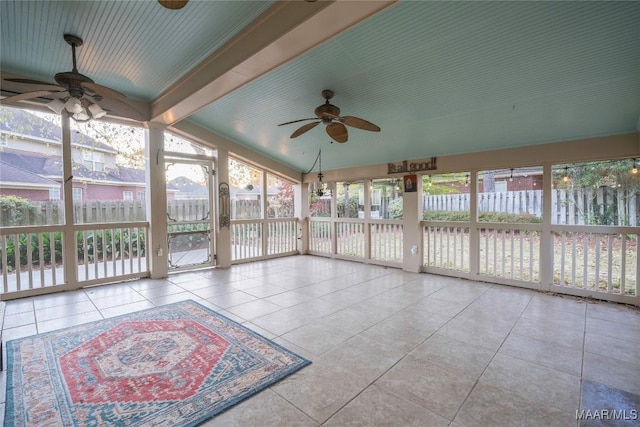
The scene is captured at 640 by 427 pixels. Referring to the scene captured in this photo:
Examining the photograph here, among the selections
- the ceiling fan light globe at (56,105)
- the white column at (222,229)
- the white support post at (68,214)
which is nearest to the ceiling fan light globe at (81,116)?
the ceiling fan light globe at (56,105)

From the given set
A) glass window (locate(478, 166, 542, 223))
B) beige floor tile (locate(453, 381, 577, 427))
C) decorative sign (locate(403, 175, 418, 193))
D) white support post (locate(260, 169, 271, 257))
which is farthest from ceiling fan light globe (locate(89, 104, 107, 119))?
glass window (locate(478, 166, 542, 223))

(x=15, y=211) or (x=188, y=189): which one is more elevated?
(x=188, y=189)

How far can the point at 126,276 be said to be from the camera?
5074 millimetres

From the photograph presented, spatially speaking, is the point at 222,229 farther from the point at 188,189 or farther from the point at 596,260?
the point at 596,260

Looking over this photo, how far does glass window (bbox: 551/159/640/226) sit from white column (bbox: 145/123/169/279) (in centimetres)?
634

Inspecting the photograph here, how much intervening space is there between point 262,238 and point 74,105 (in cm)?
450

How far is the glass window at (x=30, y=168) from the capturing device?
4055 mm

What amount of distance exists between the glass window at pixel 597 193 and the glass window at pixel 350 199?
11.4 feet

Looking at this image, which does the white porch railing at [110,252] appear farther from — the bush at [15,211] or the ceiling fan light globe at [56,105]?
the ceiling fan light globe at [56,105]

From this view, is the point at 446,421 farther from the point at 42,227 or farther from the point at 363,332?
the point at 42,227

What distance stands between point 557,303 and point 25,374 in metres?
5.61

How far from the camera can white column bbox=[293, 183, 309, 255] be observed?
776 centimetres

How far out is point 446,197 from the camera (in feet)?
17.9

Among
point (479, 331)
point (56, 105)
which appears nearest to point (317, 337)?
point (479, 331)
